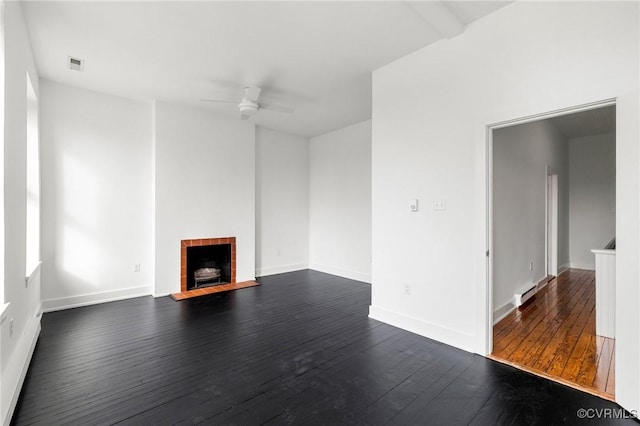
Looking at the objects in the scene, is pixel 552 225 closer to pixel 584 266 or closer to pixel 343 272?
pixel 584 266

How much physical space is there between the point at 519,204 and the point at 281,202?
13.7 ft

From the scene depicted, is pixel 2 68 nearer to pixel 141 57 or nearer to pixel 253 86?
pixel 141 57

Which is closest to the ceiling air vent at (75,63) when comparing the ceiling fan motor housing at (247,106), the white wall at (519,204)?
the ceiling fan motor housing at (247,106)

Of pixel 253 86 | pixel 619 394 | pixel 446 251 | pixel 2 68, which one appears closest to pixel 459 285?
pixel 446 251

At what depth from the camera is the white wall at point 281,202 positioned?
233 inches

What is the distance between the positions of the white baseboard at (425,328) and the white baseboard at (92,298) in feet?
11.5

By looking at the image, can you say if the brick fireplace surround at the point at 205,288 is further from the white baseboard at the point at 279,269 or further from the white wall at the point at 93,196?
the white baseboard at the point at 279,269

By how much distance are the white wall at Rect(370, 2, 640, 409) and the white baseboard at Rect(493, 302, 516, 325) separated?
0.91 m

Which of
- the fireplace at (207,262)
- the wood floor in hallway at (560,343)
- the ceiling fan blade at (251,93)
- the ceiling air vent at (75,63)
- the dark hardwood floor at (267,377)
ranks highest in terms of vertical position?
the ceiling air vent at (75,63)

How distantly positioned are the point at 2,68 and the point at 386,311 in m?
3.84

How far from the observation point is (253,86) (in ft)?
12.4

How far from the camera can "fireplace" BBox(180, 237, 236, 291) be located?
4.74 metres

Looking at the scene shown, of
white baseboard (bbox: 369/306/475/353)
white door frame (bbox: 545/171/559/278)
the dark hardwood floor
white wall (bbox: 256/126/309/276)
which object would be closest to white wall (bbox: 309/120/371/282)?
white wall (bbox: 256/126/309/276)

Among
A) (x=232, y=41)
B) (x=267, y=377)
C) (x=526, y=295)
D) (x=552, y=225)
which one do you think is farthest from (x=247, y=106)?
(x=552, y=225)
